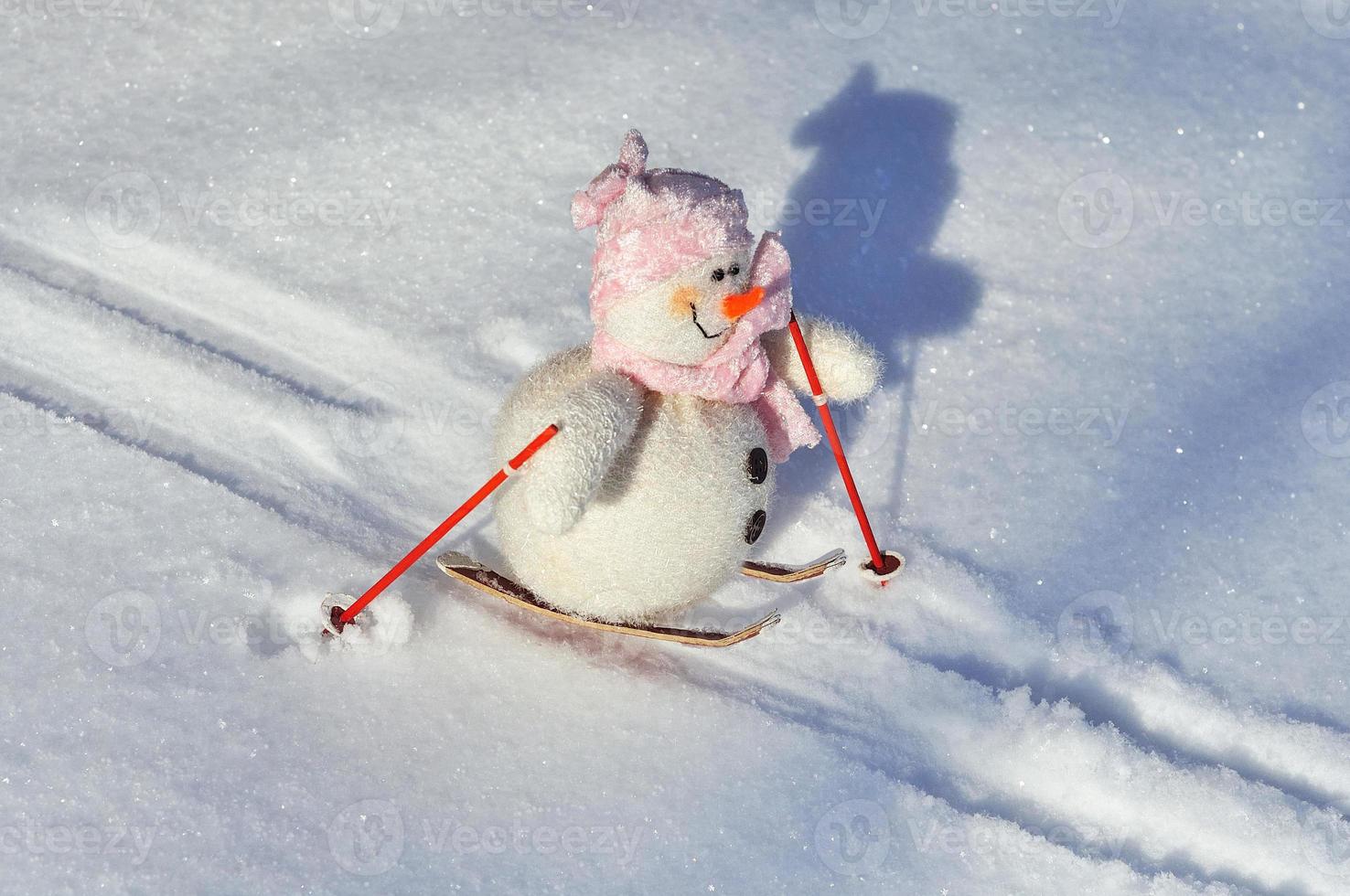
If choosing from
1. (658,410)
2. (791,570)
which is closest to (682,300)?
(658,410)

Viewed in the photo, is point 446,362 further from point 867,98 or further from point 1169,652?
point 1169,652

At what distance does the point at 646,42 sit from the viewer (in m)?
2.25

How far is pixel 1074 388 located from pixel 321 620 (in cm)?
116

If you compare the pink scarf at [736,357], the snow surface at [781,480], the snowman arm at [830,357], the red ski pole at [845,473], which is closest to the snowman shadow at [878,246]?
the snow surface at [781,480]

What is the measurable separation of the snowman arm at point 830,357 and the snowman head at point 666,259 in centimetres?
17

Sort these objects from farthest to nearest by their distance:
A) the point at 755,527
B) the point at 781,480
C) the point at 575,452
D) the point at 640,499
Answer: the point at 781,480 → the point at 755,527 → the point at 640,499 → the point at 575,452

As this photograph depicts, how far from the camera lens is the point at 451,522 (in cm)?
148

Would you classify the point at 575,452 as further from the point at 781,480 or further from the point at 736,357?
the point at 781,480

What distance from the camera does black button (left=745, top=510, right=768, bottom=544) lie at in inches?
60.1

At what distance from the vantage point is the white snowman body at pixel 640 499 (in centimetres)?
142

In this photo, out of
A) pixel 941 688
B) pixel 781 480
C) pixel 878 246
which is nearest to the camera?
pixel 941 688

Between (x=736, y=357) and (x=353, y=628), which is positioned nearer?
(x=736, y=357)

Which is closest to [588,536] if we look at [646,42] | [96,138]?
[646,42]

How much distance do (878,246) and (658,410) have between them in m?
0.82
